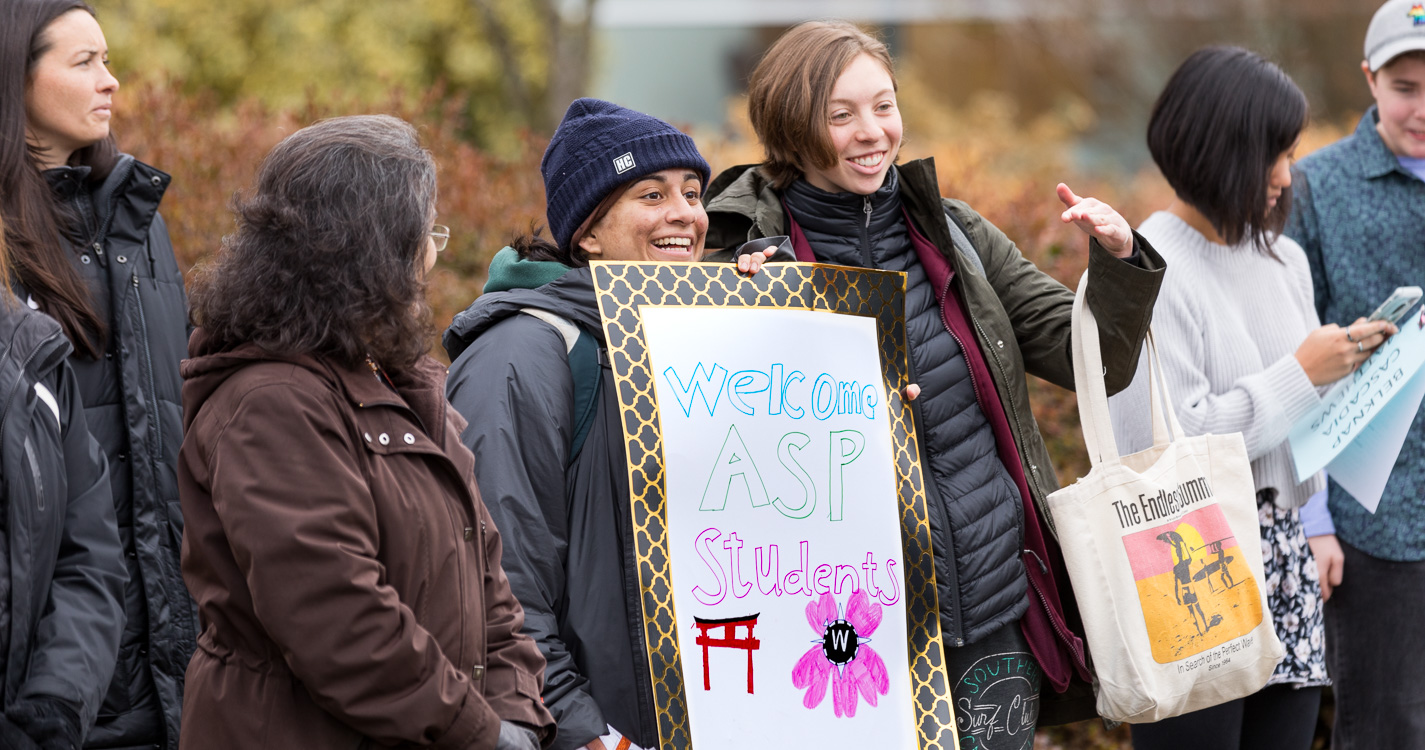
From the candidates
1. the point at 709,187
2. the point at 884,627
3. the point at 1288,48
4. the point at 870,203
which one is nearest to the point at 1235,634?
the point at 884,627

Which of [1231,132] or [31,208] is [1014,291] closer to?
[1231,132]

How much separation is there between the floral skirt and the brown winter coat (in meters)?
2.17

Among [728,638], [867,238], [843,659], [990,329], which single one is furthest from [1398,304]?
[728,638]

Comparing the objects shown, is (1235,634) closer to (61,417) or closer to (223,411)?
(223,411)

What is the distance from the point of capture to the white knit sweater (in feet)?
11.2

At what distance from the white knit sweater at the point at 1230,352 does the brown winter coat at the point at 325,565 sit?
201 centimetres

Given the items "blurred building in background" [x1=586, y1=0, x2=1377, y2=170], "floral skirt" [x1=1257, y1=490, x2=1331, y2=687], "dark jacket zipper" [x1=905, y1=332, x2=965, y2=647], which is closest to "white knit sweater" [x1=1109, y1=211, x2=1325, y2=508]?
"floral skirt" [x1=1257, y1=490, x2=1331, y2=687]

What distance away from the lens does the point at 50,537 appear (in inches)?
95.0

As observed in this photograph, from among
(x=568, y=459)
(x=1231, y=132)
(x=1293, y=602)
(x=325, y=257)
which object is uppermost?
(x=1231, y=132)

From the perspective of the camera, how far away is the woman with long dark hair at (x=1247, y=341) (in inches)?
135

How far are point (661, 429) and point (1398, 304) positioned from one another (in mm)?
2132

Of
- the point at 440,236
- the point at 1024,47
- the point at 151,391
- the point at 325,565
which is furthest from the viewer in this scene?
the point at 1024,47

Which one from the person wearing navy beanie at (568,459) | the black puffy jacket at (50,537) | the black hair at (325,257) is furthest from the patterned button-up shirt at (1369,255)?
the black puffy jacket at (50,537)

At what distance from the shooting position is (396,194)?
2127 millimetres
